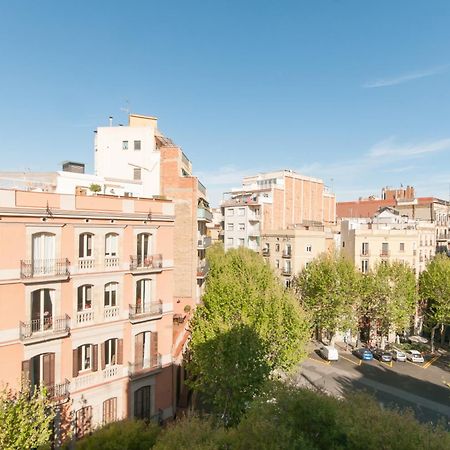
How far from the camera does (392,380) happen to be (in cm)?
3856

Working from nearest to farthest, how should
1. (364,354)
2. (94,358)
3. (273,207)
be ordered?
(94,358), (364,354), (273,207)

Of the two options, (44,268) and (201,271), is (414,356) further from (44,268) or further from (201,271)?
(44,268)

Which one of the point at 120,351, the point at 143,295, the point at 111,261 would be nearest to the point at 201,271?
the point at 143,295

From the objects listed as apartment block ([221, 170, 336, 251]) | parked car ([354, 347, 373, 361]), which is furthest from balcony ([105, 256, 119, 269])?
apartment block ([221, 170, 336, 251])

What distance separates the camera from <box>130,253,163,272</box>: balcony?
83.1 ft

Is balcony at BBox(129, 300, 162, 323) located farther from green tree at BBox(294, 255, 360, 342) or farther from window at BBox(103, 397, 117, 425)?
green tree at BBox(294, 255, 360, 342)

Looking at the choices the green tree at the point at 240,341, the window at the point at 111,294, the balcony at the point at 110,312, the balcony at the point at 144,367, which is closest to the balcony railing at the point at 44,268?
the window at the point at 111,294

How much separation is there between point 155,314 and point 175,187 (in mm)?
12524

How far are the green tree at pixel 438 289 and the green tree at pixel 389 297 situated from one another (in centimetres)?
209

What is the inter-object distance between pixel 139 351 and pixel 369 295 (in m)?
33.9

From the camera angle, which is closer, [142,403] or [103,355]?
[103,355]

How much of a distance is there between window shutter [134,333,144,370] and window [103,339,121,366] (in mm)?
1363

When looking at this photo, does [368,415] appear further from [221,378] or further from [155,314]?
[155,314]

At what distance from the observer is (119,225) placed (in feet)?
81.1
